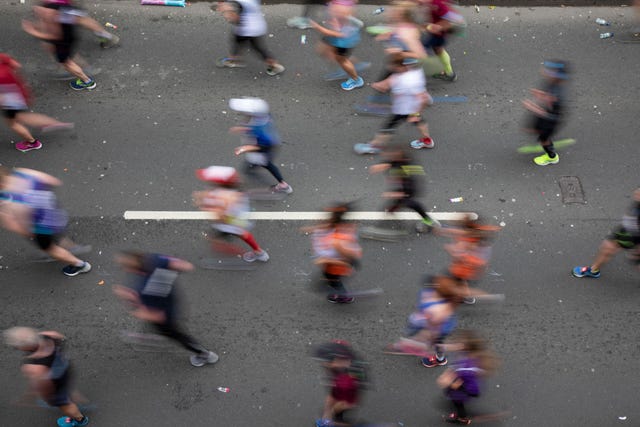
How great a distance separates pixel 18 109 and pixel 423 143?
523cm

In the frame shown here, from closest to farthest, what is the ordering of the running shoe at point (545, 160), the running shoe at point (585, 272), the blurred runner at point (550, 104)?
the running shoe at point (585, 272), the blurred runner at point (550, 104), the running shoe at point (545, 160)

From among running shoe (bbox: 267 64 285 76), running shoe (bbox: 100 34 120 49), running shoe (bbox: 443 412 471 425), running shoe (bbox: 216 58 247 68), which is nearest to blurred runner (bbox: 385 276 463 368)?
running shoe (bbox: 443 412 471 425)

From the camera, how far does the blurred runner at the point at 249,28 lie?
8.79 meters

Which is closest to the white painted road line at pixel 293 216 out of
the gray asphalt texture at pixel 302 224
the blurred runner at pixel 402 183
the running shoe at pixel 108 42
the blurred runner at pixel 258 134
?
the gray asphalt texture at pixel 302 224

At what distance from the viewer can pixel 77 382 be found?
21.0 ft

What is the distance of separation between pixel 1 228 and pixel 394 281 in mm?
4765

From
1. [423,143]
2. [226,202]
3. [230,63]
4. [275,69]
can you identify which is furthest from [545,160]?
[230,63]

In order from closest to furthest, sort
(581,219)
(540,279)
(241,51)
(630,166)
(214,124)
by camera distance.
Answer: (540,279) → (581,219) → (630,166) → (214,124) → (241,51)

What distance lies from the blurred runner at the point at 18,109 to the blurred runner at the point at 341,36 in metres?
3.84

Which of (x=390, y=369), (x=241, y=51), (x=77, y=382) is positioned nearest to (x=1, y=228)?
(x=77, y=382)

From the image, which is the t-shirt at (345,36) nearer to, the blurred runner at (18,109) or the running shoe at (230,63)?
the running shoe at (230,63)

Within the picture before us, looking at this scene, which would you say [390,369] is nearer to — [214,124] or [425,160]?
[425,160]

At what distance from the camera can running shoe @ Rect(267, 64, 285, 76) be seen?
30.9 ft

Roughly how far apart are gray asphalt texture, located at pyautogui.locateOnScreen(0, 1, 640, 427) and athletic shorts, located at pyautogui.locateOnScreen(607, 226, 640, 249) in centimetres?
64
